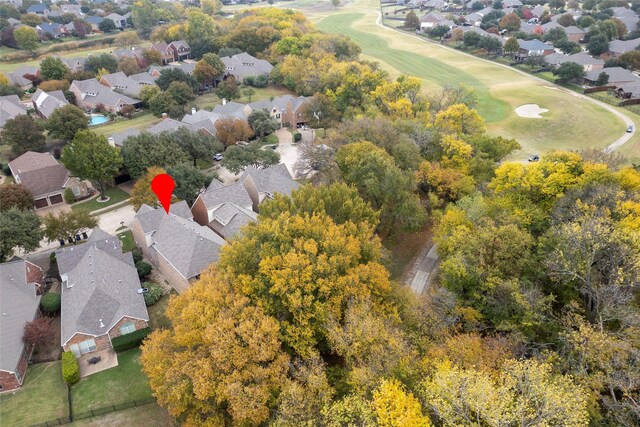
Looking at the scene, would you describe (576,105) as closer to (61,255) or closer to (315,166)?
(315,166)

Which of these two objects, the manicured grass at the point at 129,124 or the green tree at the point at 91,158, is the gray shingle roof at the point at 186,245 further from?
the manicured grass at the point at 129,124

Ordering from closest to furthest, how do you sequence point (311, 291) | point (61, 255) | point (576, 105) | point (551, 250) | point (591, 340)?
point (591, 340) < point (311, 291) < point (551, 250) < point (61, 255) < point (576, 105)

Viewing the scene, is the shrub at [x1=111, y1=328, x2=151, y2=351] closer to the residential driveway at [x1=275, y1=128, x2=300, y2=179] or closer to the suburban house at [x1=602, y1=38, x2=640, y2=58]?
the residential driveway at [x1=275, y1=128, x2=300, y2=179]

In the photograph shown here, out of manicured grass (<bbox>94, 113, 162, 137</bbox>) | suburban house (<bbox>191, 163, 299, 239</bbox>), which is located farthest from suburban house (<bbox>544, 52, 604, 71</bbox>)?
manicured grass (<bbox>94, 113, 162, 137</bbox>)

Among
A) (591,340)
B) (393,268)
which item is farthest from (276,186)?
(591,340)

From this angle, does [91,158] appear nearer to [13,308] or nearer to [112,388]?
[13,308]

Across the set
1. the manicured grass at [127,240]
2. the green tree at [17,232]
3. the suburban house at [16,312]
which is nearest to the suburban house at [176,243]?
the manicured grass at [127,240]
